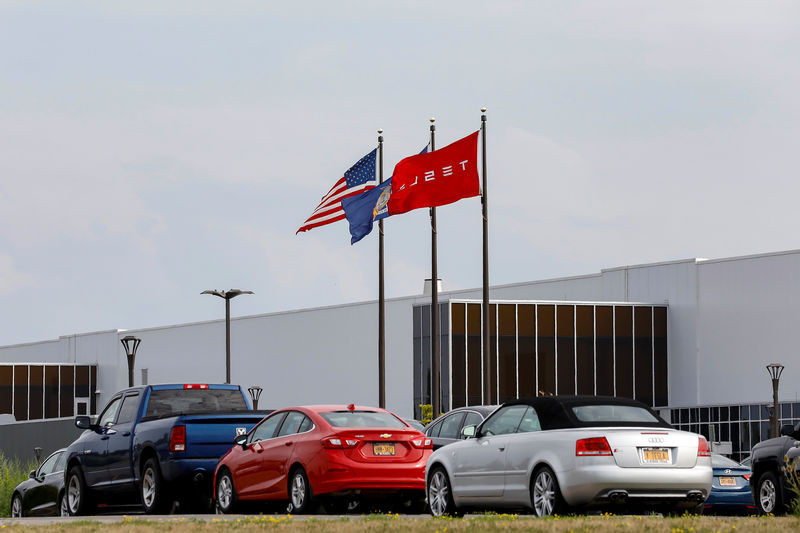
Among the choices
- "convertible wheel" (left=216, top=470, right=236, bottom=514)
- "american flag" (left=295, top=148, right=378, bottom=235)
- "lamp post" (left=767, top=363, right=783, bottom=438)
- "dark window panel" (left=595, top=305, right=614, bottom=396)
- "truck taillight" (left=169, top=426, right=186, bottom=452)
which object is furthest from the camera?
"dark window panel" (left=595, top=305, right=614, bottom=396)

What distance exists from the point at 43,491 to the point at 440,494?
9964 millimetres

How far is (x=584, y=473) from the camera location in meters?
15.5

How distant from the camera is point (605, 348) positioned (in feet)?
206

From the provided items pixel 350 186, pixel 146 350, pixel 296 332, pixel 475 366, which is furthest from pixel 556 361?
pixel 146 350

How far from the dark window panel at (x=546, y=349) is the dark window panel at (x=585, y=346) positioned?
1.17m

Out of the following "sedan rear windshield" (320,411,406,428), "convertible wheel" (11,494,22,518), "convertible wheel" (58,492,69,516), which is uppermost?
"sedan rear windshield" (320,411,406,428)

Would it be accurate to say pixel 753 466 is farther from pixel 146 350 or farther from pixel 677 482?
pixel 146 350

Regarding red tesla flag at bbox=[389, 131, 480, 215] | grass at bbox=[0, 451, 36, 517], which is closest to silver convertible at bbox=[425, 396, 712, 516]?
grass at bbox=[0, 451, 36, 517]

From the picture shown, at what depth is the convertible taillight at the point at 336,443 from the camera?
1827 centimetres

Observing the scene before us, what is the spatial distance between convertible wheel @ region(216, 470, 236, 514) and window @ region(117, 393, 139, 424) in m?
1.97

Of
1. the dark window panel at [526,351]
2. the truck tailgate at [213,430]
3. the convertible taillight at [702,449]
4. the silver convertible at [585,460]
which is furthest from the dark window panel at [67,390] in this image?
the convertible taillight at [702,449]

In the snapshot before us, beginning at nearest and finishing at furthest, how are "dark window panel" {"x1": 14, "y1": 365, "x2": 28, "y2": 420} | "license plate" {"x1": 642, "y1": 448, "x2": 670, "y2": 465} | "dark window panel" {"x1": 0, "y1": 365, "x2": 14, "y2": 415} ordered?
"license plate" {"x1": 642, "y1": 448, "x2": 670, "y2": 465}
"dark window panel" {"x1": 0, "y1": 365, "x2": 14, "y2": 415}
"dark window panel" {"x1": 14, "y1": 365, "x2": 28, "y2": 420}

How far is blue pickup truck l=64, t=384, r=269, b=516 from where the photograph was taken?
20.2m

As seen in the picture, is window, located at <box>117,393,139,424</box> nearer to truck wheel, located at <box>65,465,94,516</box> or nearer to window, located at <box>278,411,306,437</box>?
truck wheel, located at <box>65,465,94,516</box>
